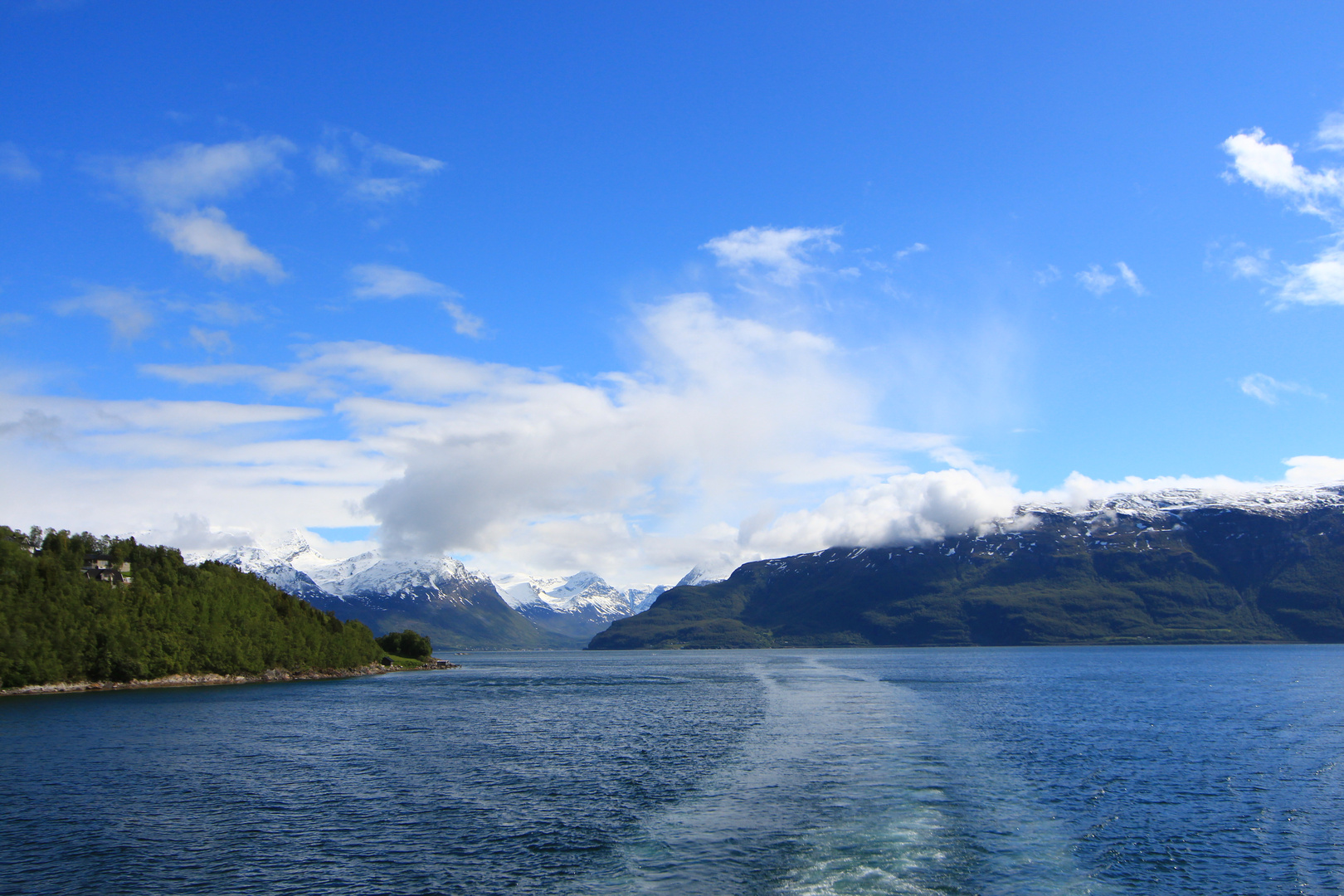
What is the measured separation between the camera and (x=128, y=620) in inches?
6166

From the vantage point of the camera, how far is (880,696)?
128000mm

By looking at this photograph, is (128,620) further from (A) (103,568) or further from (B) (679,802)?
(B) (679,802)

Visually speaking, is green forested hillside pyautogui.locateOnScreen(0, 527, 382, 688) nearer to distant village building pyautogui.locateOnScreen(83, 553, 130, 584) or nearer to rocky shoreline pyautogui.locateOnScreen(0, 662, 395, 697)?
rocky shoreline pyautogui.locateOnScreen(0, 662, 395, 697)

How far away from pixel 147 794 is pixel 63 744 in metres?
31.9

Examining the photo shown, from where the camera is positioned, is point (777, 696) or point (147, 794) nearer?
point (147, 794)

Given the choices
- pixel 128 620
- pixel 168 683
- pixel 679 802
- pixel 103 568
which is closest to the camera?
pixel 679 802

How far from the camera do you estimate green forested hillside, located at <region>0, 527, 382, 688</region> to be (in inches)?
5443

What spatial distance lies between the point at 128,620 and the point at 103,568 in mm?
48869

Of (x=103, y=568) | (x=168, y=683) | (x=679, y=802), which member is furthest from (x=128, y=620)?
(x=679, y=802)

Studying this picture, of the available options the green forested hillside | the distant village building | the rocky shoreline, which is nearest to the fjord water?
the rocky shoreline

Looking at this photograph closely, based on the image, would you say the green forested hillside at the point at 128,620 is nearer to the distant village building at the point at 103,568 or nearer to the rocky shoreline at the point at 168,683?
the rocky shoreline at the point at 168,683

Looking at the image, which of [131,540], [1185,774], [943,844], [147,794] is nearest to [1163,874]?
[943,844]

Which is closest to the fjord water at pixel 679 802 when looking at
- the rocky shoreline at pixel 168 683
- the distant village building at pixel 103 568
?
the rocky shoreline at pixel 168 683

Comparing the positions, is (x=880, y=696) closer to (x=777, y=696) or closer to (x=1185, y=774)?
(x=777, y=696)
